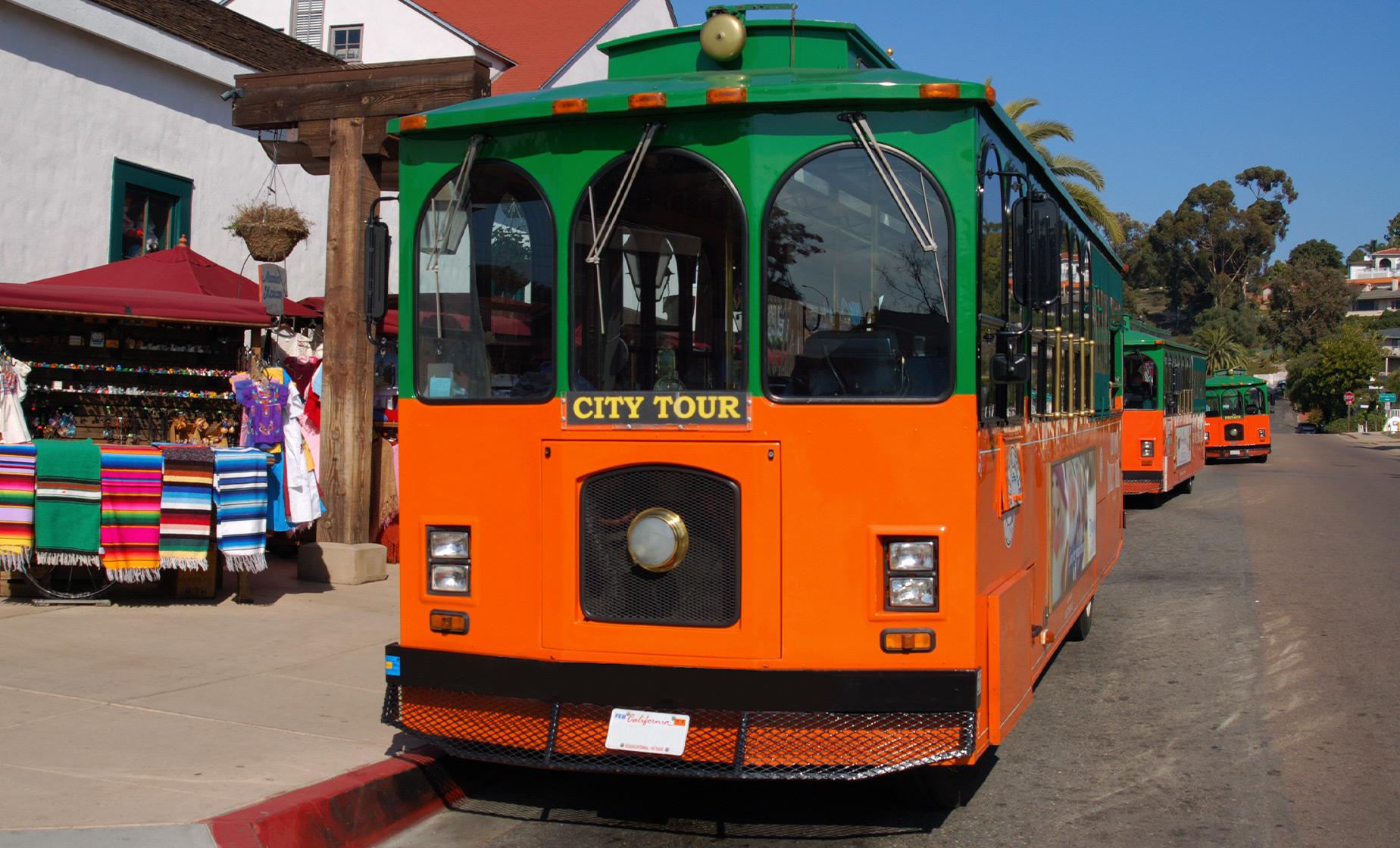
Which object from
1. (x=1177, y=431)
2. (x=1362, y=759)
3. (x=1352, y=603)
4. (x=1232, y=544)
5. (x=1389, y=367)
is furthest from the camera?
(x=1389, y=367)

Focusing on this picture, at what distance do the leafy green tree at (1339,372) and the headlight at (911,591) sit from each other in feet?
284

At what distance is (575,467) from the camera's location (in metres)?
5.01

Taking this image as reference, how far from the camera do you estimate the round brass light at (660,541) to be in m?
4.86

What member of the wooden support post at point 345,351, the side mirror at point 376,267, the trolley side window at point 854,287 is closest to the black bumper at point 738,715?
the trolley side window at point 854,287

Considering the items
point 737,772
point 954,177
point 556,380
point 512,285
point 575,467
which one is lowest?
point 737,772

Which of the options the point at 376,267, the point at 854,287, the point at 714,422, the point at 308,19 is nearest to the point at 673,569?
the point at 714,422

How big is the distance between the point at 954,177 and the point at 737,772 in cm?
229

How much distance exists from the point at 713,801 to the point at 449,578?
5.06 ft

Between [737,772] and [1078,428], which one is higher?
[1078,428]

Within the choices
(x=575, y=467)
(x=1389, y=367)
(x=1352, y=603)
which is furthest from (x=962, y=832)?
(x=1389, y=367)

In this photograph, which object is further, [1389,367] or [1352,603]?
[1389,367]

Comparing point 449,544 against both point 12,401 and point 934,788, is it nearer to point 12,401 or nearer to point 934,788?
point 934,788

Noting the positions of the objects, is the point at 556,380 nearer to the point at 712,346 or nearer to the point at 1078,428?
the point at 712,346

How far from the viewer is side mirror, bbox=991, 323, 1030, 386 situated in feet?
16.8
